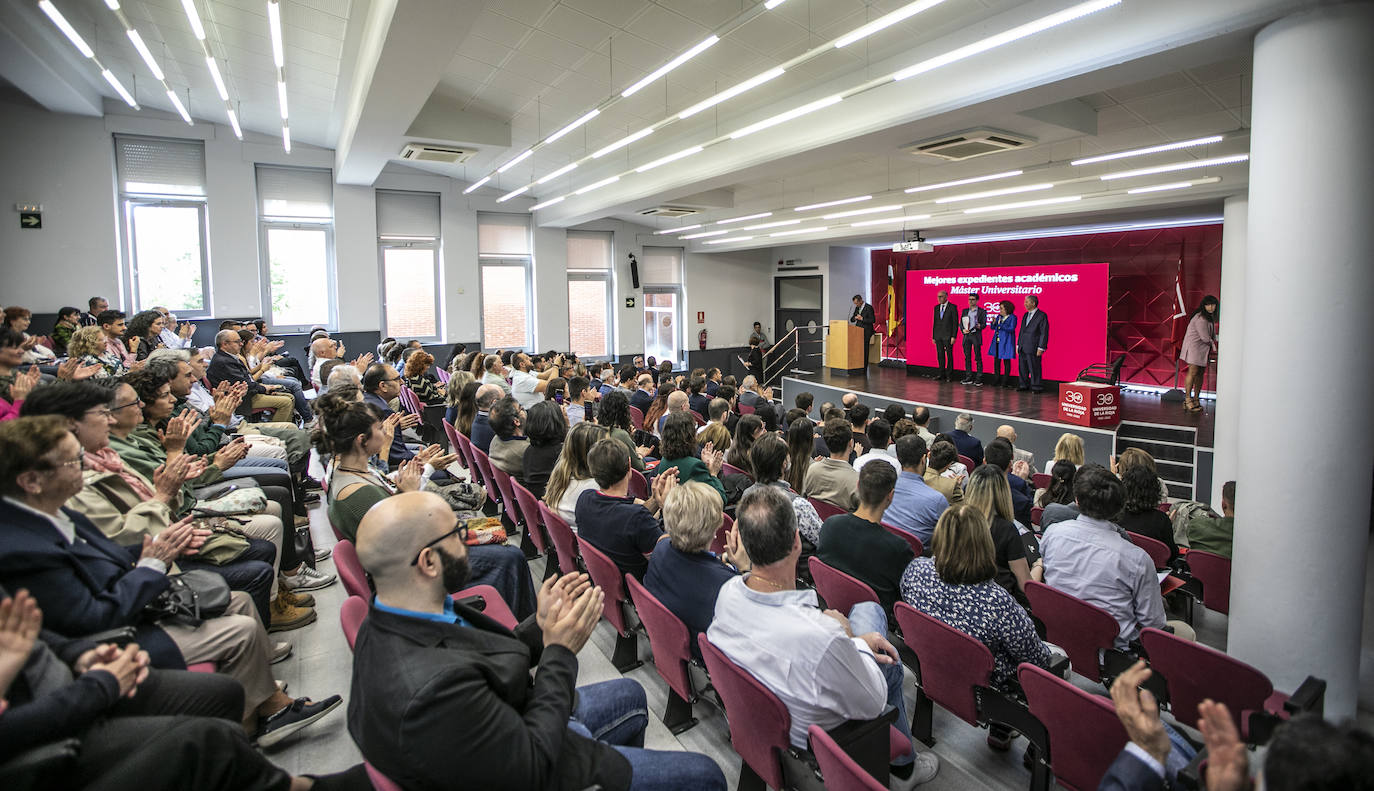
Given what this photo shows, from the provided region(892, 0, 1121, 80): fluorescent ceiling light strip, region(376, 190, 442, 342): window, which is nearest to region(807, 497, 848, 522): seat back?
region(892, 0, 1121, 80): fluorescent ceiling light strip

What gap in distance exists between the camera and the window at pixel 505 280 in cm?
1380

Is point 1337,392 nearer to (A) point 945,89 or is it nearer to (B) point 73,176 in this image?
(A) point 945,89

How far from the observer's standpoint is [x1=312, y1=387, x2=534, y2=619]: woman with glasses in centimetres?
278

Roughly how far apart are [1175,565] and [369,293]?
41.1 ft

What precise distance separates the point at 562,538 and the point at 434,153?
7.65m

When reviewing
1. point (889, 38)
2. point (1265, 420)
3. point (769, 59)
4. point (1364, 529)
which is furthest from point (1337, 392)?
point (769, 59)

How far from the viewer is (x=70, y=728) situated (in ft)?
4.75

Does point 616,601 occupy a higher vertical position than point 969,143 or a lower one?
lower

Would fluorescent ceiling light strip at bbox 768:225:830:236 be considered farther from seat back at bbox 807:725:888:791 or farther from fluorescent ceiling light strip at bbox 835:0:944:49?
seat back at bbox 807:725:888:791

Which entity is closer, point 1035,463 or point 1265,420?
point 1265,420

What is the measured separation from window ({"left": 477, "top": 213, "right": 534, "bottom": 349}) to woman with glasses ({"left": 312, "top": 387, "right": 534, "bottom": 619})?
1122cm

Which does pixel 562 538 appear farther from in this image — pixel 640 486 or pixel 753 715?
pixel 753 715

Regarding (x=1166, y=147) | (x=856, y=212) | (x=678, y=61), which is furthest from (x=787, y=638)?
(x=856, y=212)

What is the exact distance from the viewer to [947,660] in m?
2.33
